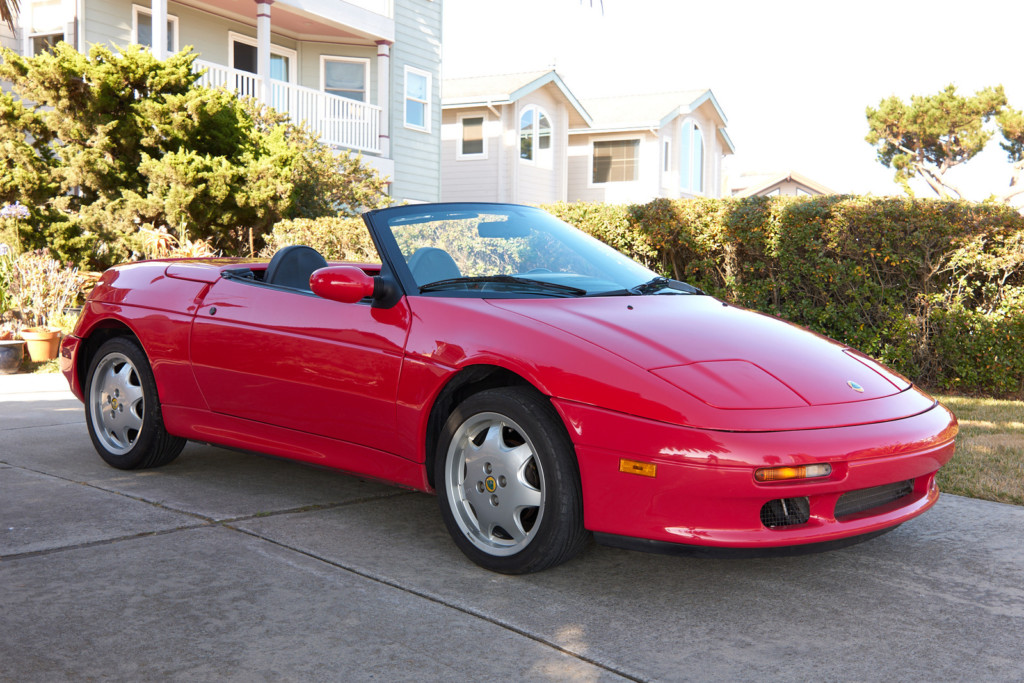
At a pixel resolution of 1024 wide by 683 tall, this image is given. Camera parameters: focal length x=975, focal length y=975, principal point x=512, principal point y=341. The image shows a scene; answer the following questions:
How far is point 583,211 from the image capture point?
10.3 m

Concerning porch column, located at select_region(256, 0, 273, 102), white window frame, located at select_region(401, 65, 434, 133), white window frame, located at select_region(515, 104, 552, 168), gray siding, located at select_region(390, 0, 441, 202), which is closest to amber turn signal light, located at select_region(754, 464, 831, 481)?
porch column, located at select_region(256, 0, 273, 102)

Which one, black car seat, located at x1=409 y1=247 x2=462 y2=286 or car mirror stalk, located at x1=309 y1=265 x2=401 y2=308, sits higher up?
black car seat, located at x1=409 y1=247 x2=462 y2=286

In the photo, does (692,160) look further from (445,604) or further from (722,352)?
(445,604)

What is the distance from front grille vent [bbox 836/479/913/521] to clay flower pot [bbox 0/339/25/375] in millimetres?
8919

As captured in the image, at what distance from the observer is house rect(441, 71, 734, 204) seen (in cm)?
2831

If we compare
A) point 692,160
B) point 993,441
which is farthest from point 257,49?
point 692,160

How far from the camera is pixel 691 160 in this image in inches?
1367

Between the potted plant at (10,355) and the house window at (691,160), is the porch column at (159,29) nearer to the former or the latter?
the potted plant at (10,355)

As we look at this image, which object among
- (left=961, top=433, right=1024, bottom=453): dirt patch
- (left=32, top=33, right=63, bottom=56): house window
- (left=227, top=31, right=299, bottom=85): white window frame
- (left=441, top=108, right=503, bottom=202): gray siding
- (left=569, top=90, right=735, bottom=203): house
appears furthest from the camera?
(left=569, top=90, right=735, bottom=203): house

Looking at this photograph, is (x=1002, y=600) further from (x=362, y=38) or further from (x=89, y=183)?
(x=362, y=38)

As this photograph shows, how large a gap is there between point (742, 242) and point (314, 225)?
5.56 meters

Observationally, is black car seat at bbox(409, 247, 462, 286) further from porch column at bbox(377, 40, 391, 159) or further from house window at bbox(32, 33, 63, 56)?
porch column at bbox(377, 40, 391, 159)

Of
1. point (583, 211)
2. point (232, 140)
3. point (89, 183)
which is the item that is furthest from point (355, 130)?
point (583, 211)

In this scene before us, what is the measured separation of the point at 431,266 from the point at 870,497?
2011 mm
